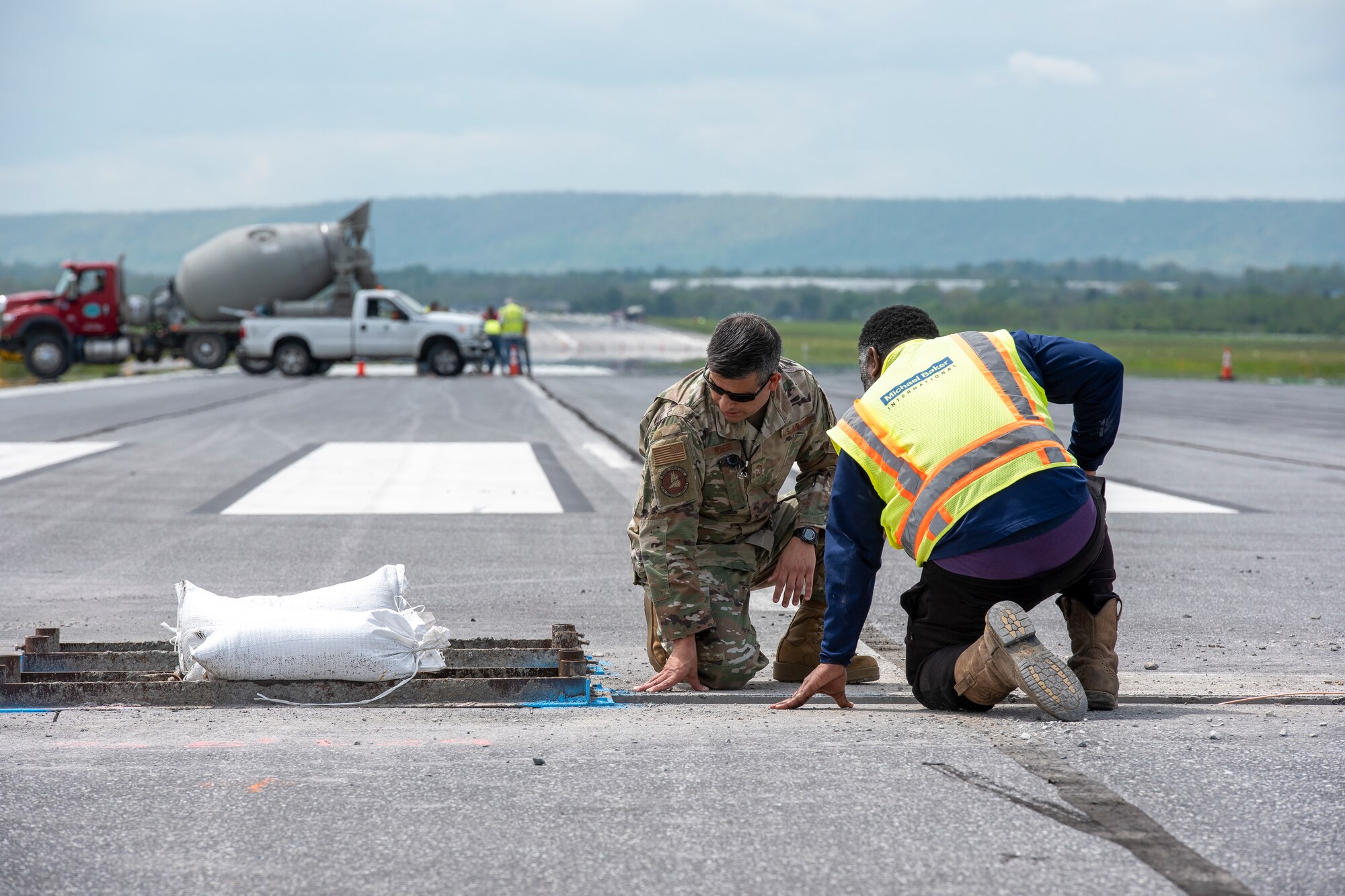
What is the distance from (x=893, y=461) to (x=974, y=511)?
0.27 meters

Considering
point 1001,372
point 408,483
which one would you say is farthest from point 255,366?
point 1001,372

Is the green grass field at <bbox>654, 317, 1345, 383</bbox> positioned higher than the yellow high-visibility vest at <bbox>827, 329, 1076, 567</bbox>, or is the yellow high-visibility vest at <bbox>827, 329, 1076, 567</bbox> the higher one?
the yellow high-visibility vest at <bbox>827, 329, 1076, 567</bbox>

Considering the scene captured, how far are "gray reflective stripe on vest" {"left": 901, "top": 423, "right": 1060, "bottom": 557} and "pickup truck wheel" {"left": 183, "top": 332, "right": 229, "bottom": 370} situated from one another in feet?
117

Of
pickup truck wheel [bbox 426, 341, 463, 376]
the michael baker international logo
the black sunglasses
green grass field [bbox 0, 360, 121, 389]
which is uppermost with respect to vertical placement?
the michael baker international logo

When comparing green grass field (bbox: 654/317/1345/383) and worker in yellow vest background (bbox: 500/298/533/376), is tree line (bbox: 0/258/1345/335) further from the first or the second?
worker in yellow vest background (bbox: 500/298/533/376)

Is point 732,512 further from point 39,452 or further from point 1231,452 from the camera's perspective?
point 1231,452

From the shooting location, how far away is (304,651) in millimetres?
4410

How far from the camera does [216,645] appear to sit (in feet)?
14.4

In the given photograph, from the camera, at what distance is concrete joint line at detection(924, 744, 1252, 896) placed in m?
2.84

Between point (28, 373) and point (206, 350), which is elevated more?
point (206, 350)

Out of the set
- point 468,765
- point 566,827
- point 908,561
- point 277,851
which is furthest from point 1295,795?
point 908,561

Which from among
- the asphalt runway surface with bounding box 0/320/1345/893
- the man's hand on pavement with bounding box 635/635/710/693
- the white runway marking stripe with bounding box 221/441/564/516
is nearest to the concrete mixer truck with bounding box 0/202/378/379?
the white runway marking stripe with bounding box 221/441/564/516

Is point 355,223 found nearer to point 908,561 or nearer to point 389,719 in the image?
point 908,561

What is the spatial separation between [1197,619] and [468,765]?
147 inches
